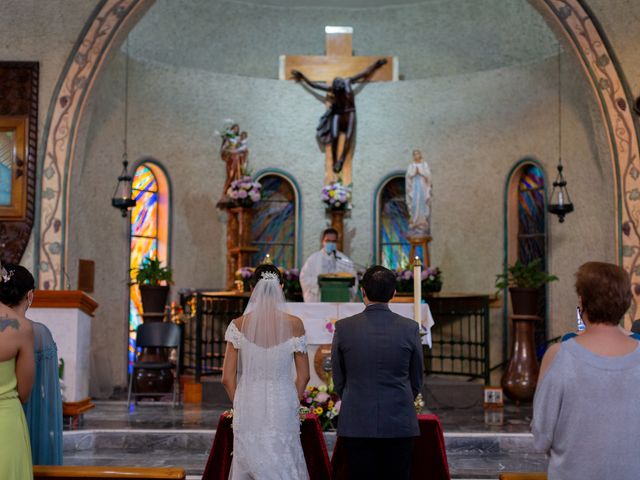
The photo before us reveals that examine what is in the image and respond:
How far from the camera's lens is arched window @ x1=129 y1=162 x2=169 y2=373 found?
1169 centimetres

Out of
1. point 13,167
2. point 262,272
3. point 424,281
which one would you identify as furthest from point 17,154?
point 262,272

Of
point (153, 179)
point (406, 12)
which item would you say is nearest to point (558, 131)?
point (406, 12)

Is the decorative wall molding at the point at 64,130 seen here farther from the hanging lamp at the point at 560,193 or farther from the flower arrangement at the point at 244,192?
the hanging lamp at the point at 560,193

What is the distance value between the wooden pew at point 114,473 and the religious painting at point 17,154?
538 centimetres

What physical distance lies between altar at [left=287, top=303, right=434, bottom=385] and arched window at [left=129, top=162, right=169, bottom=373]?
13.3 ft

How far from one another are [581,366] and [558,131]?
901cm

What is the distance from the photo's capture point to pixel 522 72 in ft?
38.0

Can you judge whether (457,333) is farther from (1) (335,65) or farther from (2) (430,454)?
(2) (430,454)

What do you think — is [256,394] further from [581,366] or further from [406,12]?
[406,12]

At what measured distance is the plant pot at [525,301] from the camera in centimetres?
1024

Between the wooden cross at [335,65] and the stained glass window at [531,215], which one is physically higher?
the wooden cross at [335,65]

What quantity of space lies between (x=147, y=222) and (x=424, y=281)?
156 inches

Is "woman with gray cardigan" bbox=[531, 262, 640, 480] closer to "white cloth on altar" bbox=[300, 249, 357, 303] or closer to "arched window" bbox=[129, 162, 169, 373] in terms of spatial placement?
"white cloth on altar" bbox=[300, 249, 357, 303]

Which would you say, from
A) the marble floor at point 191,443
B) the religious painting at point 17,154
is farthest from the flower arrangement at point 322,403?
the religious painting at point 17,154
